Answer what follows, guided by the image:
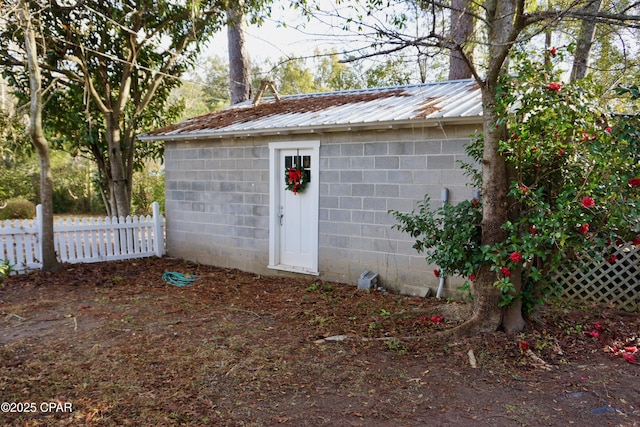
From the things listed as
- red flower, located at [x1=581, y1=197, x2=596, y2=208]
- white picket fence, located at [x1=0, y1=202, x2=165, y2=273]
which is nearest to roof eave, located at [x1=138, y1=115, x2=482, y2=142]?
white picket fence, located at [x1=0, y1=202, x2=165, y2=273]

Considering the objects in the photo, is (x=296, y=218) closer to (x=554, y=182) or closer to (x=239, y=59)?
(x=554, y=182)

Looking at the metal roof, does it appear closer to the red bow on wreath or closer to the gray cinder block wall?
the gray cinder block wall

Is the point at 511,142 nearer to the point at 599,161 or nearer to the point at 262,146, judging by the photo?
Result: the point at 599,161

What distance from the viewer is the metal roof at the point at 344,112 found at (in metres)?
5.57

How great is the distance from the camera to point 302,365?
146 inches

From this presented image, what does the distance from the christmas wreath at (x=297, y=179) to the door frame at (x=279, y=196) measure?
126 millimetres

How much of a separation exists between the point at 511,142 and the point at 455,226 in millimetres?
903

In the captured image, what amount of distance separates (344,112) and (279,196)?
5.47 ft

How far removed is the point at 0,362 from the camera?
146 inches

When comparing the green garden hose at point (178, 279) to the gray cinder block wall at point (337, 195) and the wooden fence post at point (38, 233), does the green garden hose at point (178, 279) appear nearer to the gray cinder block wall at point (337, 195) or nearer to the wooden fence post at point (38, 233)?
the gray cinder block wall at point (337, 195)

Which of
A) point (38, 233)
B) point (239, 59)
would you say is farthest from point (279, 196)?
point (239, 59)

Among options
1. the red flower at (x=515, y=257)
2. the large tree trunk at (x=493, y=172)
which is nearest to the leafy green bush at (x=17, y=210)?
the large tree trunk at (x=493, y=172)

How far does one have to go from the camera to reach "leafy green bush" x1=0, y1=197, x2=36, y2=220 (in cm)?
1362

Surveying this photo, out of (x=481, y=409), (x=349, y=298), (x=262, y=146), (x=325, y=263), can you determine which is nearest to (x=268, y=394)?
(x=481, y=409)
